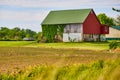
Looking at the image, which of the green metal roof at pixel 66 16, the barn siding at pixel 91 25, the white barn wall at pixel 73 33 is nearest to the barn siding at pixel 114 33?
the barn siding at pixel 91 25

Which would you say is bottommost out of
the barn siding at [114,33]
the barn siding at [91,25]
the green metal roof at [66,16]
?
the barn siding at [114,33]

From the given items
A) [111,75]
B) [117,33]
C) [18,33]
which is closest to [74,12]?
[117,33]

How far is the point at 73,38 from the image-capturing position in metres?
73.3

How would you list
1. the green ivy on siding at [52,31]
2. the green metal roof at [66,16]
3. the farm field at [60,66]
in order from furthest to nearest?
the green ivy on siding at [52,31]
the green metal roof at [66,16]
the farm field at [60,66]

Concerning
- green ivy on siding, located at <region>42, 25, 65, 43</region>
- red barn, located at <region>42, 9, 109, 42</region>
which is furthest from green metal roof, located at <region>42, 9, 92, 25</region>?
green ivy on siding, located at <region>42, 25, 65, 43</region>

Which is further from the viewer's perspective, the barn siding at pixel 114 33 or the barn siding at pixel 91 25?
the barn siding at pixel 114 33

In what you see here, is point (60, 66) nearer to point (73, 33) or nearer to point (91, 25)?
point (73, 33)

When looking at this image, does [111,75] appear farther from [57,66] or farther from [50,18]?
[50,18]

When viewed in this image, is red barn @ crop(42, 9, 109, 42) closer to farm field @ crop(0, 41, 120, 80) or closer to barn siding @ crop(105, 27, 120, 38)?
barn siding @ crop(105, 27, 120, 38)

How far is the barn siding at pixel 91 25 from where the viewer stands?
74.9 meters

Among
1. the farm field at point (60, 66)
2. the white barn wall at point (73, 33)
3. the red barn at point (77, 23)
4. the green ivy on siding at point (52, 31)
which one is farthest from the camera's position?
the green ivy on siding at point (52, 31)

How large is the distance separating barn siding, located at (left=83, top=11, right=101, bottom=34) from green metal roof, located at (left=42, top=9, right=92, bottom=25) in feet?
3.66

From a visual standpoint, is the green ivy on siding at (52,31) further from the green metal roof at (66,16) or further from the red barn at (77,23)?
the green metal roof at (66,16)

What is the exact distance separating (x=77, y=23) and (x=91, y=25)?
415 cm
